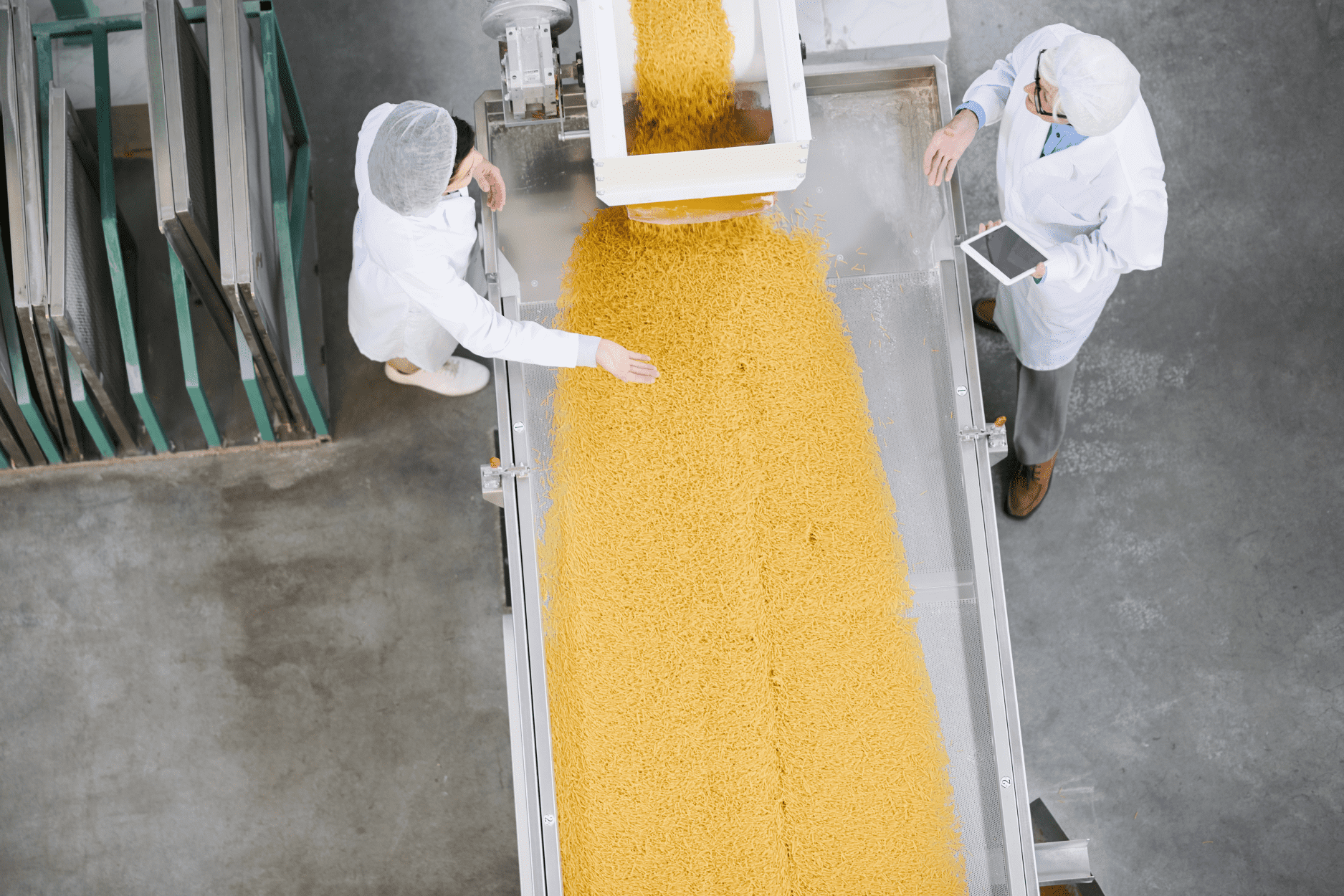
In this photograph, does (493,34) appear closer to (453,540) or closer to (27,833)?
(453,540)

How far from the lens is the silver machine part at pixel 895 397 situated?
178 cm

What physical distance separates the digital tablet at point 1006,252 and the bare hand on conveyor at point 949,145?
0.19 meters

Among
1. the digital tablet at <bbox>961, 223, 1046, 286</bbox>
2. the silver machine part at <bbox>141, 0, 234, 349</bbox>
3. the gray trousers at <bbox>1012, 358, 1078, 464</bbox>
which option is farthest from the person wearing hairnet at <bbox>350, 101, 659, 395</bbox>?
the gray trousers at <bbox>1012, 358, 1078, 464</bbox>

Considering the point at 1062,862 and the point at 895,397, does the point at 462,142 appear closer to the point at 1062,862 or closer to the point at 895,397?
the point at 895,397

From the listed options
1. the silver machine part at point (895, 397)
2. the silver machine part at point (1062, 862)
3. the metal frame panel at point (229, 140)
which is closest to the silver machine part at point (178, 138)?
the metal frame panel at point (229, 140)

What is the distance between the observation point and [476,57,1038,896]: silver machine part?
178 centimetres

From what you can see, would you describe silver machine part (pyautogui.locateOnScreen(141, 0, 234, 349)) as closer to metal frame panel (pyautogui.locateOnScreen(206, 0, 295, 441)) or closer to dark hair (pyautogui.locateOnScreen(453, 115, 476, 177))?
metal frame panel (pyautogui.locateOnScreen(206, 0, 295, 441))

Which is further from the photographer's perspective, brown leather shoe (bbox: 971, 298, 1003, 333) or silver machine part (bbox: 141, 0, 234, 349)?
brown leather shoe (bbox: 971, 298, 1003, 333)

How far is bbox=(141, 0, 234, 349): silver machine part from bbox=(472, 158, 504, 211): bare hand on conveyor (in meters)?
0.60

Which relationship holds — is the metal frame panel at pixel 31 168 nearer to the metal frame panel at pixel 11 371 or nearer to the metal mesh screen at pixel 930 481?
the metal frame panel at pixel 11 371

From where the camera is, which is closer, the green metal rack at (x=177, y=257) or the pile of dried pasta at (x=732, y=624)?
the pile of dried pasta at (x=732, y=624)

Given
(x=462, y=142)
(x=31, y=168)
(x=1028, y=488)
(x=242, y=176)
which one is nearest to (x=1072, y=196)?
(x=1028, y=488)

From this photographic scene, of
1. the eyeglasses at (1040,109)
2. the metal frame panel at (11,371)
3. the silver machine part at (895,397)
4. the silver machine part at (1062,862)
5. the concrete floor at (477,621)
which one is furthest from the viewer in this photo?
the concrete floor at (477,621)

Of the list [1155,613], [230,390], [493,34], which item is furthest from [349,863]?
[1155,613]
